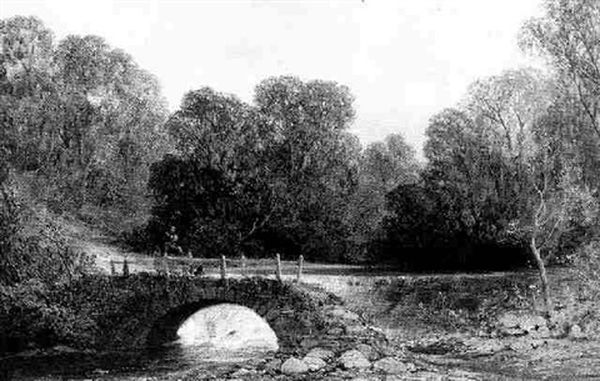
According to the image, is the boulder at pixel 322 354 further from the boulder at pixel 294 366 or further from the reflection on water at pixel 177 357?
the reflection on water at pixel 177 357

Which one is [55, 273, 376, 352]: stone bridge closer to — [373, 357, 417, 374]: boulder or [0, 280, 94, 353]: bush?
[0, 280, 94, 353]: bush

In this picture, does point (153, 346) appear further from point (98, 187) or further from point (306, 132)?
point (98, 187)

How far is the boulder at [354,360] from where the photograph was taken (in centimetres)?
3260

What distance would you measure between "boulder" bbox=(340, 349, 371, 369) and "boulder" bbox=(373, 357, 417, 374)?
1.68 feet

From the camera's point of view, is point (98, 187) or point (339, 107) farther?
point (98, 187)

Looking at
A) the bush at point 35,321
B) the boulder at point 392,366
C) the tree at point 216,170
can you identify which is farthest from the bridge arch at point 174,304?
→ the tree at point 216,170

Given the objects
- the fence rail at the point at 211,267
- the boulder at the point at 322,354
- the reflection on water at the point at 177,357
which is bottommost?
the reflection on water at the point at 177,357

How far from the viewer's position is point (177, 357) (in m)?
40.4

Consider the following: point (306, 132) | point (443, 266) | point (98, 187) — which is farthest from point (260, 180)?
point (98, 187)

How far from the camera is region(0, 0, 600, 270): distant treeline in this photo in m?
Result: 48.8

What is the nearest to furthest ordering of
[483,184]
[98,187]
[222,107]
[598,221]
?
[598,221]
[483,184]
[222,107]
[98,187]

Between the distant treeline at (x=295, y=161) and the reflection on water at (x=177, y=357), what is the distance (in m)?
6.07

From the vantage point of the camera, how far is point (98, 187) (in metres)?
77.7

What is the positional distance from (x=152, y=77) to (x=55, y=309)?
41783 mm
